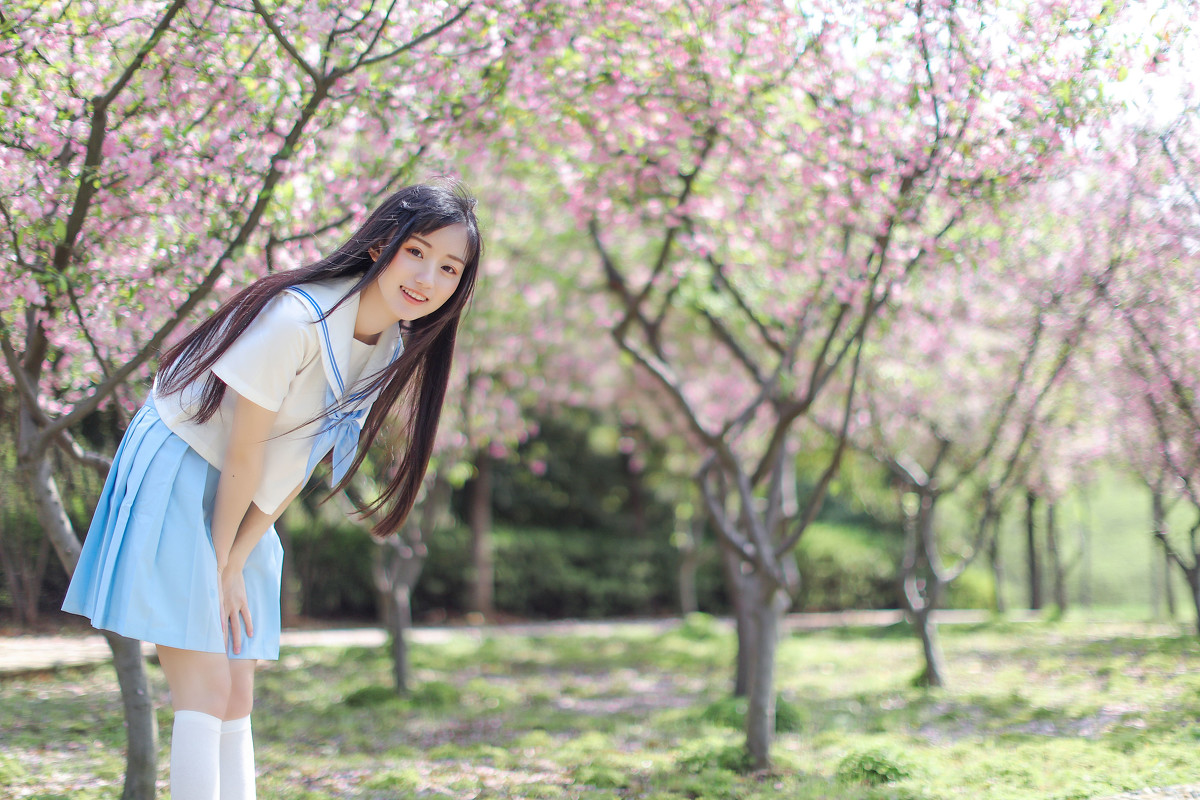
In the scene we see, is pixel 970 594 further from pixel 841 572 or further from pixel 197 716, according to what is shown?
pixel 197 716

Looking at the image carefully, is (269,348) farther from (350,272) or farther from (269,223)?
(269,223)

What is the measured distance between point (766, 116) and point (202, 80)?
2.33 m

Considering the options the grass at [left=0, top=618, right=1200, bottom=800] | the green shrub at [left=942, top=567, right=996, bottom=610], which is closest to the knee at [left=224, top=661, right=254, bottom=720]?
the grass at [left=0, top=618, right=1200, bottom=800]

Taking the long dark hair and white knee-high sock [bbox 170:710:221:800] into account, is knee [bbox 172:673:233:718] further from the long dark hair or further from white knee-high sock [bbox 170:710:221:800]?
the long dark hair

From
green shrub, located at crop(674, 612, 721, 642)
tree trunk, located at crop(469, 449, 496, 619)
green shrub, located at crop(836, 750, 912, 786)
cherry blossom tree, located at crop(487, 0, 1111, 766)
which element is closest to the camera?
cherry blossom tree, located at crop(487, 0, 1111, 766)

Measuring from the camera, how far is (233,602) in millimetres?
1896

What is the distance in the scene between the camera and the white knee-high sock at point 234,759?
193 centimetres

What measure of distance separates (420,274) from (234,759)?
1.13 m

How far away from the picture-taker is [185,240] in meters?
3.02

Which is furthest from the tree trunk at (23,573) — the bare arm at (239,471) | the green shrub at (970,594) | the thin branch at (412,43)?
the green shrub at (970,594)

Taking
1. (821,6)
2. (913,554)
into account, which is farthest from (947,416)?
(821,6)

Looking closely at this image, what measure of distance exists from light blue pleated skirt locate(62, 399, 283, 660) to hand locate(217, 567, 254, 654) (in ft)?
0.09

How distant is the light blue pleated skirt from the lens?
174 centimetres

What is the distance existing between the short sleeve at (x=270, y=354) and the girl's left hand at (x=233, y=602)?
39cm
